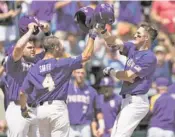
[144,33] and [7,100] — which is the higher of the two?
[144,33]

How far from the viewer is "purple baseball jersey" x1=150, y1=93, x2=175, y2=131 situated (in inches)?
469

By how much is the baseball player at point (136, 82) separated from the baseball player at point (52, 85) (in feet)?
1.77

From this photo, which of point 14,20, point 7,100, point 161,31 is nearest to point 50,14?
point 14,20

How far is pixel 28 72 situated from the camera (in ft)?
31.9

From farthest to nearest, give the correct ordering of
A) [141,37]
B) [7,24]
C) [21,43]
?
[7,24] → [141,37] → [21,43]

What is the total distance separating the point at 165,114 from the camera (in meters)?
12.0

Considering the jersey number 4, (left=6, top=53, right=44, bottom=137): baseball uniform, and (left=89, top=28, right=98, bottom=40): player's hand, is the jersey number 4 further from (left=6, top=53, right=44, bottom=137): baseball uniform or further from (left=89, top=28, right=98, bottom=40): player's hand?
(left=89, top=28, right=98, bottom=40): player's hand

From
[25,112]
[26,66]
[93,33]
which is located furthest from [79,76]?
[93,33]

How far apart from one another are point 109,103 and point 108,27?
178 centimetres

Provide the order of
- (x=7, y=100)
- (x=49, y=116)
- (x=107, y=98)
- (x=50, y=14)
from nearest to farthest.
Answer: (x=49, y=116) < (x=7, y=100) < (x=107, y=98) < (x=50, y=14)

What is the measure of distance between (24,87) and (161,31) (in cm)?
487

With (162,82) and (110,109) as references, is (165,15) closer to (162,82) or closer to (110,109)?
(162,82)

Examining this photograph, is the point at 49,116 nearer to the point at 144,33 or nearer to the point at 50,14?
the point at 144,33

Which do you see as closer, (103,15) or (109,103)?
(103,15)
